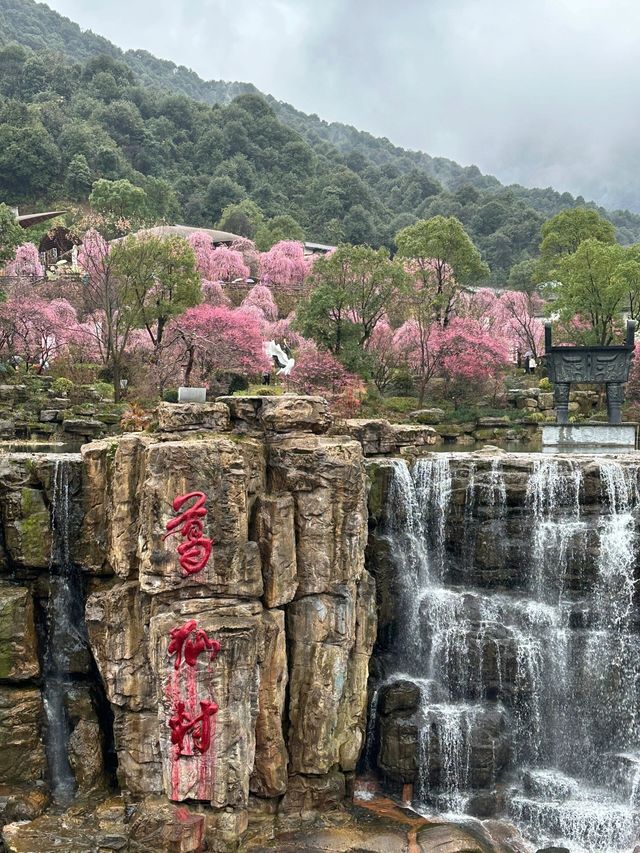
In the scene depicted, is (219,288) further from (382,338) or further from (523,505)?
(523,505)

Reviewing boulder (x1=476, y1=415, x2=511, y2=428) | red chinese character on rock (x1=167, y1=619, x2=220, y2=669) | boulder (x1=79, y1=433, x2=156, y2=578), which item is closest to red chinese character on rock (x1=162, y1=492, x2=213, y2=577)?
red chinese character on rock (x1=167, y1=619, x2=220, y2=669)

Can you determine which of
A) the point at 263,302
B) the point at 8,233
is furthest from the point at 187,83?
the point at 8,233

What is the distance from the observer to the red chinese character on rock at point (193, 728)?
13.9 m

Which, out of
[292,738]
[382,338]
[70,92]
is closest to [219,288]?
[382,338]

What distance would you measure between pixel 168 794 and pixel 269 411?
7.46m

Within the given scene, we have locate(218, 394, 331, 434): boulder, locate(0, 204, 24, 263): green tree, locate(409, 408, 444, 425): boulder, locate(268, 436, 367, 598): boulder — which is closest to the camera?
locate(268, 436, 367, 598): boulder

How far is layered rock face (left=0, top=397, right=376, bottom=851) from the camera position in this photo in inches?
545

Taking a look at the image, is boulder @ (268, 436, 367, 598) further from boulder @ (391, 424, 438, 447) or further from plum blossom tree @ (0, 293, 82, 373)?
plum blossom tree @ (0, 293, 82, 373)

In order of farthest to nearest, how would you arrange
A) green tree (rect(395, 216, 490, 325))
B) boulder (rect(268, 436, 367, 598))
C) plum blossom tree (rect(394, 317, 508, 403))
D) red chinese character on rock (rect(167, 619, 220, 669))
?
green tree (rect(395, 216, 490, 325))
plum blossom tree (rect(394, 317, 508, 403))
boulder (rect(268, 436, 367, 598))
red chinese character on rock (rect(167, 619, 220, 669))

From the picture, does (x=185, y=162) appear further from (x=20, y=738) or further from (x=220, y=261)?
(x=20, y=738)

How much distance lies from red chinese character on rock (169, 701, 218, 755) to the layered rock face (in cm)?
3

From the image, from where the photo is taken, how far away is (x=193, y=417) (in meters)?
15.6

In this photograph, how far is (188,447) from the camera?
45.6 feet

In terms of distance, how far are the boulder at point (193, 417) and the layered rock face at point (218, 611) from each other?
0.10 ft
